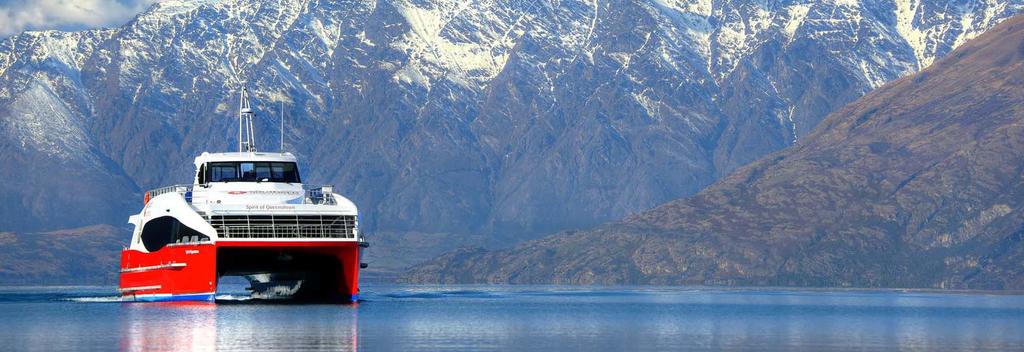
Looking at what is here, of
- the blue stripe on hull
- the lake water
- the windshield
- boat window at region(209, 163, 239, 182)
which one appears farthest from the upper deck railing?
the lake water

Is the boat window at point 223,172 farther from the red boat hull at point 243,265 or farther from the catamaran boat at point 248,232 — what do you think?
the red boat hull at point 243,265

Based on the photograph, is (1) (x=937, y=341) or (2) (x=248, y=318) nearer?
(1) (x=937, y=341)

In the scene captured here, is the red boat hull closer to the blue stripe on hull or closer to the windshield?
the blue stripe on hull

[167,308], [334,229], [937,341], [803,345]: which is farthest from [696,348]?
[167,308]

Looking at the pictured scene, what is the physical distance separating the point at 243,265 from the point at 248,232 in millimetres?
10632

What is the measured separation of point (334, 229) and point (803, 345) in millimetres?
57024

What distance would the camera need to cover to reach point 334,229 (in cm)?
18412

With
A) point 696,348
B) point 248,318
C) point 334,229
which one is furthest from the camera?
point 334,229

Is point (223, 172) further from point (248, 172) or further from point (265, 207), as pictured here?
point (265, 207)

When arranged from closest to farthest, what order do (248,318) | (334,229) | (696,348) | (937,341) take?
(696,348) → (937,341) → (248,318) → (334,229)

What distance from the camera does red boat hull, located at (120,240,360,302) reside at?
180750 millimetres

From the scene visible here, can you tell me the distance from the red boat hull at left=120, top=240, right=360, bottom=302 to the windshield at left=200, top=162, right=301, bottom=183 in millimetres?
8060

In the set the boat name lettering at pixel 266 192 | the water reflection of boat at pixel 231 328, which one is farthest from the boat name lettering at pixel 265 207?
the water reflection of boat at pixel 231 328

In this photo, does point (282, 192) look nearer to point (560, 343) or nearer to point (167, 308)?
point (167, 308)
